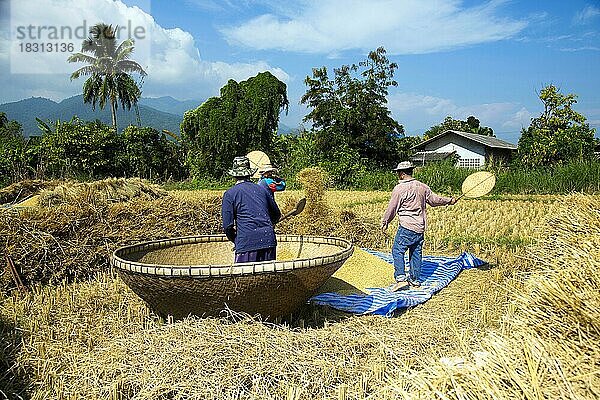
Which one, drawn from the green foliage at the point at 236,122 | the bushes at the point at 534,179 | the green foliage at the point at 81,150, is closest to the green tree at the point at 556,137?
the bushes at the point at 534,179

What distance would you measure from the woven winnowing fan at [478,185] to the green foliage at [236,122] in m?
20.6

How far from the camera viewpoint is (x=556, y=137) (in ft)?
85.0

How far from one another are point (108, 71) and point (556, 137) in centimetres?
2931

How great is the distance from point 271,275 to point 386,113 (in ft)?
79.1

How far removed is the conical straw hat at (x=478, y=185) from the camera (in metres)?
6.52

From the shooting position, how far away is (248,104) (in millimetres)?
27047

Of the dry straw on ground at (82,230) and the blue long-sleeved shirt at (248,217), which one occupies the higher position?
the blue long-sleeved shirt at (248,217)

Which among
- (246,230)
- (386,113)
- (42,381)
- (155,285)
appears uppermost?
(386,113)

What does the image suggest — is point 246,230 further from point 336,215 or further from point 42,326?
point 336,215

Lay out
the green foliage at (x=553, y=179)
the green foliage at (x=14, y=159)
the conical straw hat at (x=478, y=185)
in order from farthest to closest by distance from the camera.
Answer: the green foliage at (x=14, y=159) < the green foliage at (x=553, y=179) < the conical straw hat at (x=478, y=185)

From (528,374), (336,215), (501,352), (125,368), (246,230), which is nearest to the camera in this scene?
(528,374)

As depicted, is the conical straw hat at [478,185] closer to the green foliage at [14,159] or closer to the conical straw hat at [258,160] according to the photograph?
the conical straw hat at [258,160]

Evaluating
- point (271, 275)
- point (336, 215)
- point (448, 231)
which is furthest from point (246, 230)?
point (448, 231)

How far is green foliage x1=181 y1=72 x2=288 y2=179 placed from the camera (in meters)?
26.7
